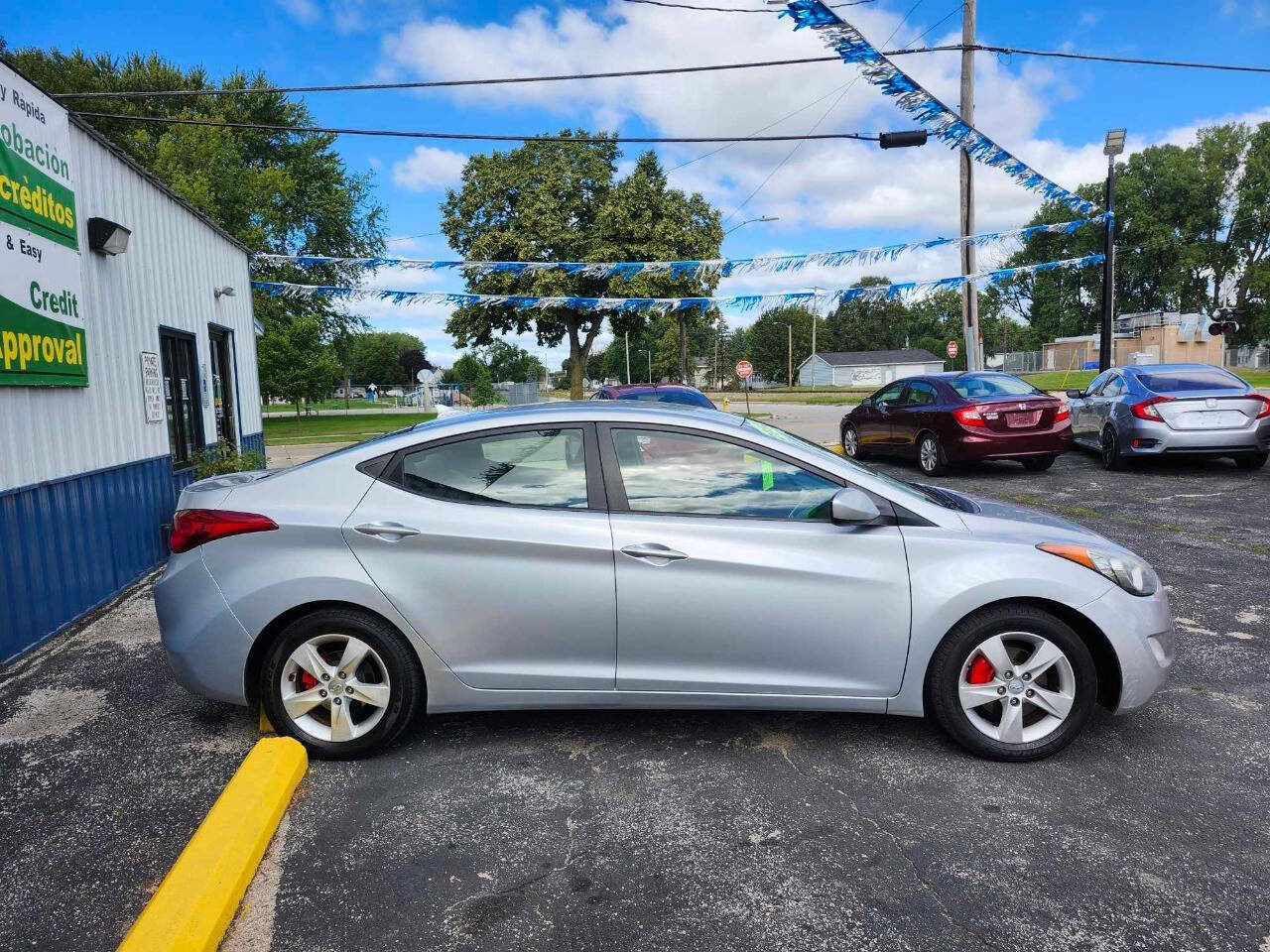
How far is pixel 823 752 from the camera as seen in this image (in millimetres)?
3566

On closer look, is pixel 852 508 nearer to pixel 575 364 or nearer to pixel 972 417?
pixel 972 417

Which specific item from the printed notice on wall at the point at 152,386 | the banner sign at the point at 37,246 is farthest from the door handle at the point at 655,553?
the printed notice on wall at the point at 152,386

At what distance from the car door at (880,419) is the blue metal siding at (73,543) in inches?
400

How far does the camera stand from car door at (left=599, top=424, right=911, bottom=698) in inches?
132

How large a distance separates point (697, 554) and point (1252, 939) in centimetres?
203

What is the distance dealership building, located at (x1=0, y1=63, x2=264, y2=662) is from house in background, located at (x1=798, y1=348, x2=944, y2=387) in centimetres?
9016

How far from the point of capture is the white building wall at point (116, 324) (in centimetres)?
539

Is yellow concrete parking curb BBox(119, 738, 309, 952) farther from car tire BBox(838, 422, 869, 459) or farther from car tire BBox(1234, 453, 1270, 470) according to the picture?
car tire BBox(838, 422, 869, 459)

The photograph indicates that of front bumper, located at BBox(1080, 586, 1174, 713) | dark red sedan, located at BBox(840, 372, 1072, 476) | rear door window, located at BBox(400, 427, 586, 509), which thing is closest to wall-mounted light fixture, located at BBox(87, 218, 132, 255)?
Result: rear door window, located at BBox(400, 427, 586, 509)

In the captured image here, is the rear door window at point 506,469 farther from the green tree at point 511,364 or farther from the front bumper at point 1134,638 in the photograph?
the green tree at point 511,364

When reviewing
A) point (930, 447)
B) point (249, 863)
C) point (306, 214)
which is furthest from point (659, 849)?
point (306, 214)

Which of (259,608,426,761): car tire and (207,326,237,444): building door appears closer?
(259,608,426,761): car tire

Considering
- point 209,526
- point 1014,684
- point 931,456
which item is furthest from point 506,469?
point 931,456

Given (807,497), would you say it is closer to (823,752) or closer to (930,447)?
(823,752)
